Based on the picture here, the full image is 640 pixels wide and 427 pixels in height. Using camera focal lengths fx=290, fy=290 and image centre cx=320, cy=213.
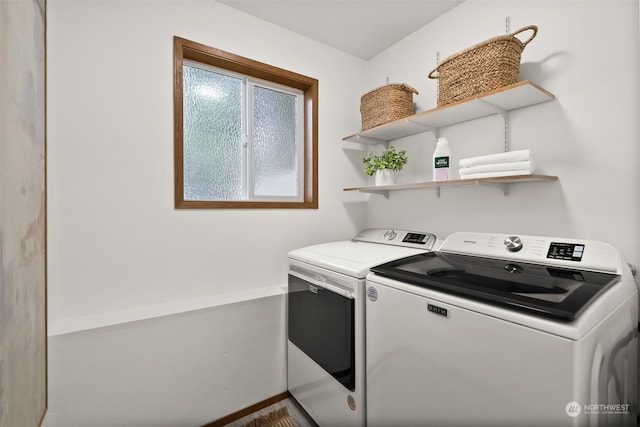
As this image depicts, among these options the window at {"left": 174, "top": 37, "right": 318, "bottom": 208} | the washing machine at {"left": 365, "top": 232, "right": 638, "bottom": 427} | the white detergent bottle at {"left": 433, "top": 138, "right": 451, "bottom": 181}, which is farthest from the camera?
the window at {"left": 174, "top": 37, "right": 318, "bottom": 208}

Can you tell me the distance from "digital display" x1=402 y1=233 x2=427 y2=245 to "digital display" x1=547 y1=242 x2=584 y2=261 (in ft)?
2.09

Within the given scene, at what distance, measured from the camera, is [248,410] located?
179 cm

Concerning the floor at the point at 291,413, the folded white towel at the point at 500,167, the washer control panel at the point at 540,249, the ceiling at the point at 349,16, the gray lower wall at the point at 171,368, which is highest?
the ceiling at the point at 349,16

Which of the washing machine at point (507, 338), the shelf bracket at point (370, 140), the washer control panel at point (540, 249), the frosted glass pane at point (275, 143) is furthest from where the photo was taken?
the shelf bracket at point (370, 140)

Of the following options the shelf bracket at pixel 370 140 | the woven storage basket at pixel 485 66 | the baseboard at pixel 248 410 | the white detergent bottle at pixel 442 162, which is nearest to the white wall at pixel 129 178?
the baseboard at pixel 248 410

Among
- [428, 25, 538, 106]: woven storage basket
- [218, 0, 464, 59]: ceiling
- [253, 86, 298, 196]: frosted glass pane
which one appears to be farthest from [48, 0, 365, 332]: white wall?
[428, 25, 538, 106]: woven storage basket

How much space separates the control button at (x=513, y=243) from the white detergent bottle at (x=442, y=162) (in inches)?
17.7

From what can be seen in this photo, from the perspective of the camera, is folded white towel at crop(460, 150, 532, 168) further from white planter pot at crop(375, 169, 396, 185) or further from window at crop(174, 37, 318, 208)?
window at crop(174, 37, 318, 208)

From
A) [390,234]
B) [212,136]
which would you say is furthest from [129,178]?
[390,234]

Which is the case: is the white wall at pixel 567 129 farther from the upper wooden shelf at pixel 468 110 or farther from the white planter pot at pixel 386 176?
the white planter pot at pixel 386 176

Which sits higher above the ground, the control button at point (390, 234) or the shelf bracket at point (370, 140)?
the shelf bracket at point (370, 140)

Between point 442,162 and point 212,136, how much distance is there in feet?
4.80

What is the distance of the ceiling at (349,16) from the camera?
1.82 m

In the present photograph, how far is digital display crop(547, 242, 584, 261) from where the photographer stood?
121 cm
